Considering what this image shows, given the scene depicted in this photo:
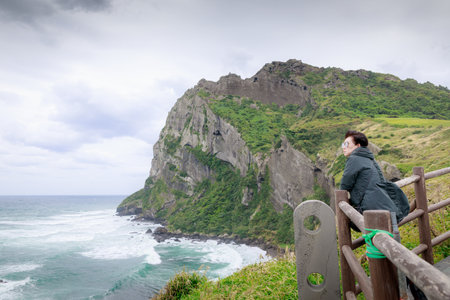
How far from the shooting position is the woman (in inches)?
112

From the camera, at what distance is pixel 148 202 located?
98.1 metres

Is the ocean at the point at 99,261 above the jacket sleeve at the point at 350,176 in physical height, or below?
below

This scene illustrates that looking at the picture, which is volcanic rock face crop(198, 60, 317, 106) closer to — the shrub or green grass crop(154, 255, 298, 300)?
the shrub

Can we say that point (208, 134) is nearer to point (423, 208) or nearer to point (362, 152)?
point (423, 208)

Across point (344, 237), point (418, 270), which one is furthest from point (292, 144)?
point (418, 270)

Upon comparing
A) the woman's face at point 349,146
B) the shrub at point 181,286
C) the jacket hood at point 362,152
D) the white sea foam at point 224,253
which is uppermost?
the woman's face at point 349,146

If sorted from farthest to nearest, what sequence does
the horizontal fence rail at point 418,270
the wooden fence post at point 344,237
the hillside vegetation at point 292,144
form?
the hillside vegetation at point 292,144
the wooden fence post at point 344,237
the horizontal fence rail at point 418,270

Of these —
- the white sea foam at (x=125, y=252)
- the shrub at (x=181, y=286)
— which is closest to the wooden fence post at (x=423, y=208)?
the shrub at (x=181, y=286)

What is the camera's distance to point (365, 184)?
9.59 ft

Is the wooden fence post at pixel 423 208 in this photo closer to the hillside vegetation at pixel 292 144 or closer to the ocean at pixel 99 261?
the hillside vegetation at pixel 292 144

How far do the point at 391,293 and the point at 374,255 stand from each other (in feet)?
0.79

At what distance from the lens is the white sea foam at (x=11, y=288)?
28.0m

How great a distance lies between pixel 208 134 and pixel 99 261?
52.0 m

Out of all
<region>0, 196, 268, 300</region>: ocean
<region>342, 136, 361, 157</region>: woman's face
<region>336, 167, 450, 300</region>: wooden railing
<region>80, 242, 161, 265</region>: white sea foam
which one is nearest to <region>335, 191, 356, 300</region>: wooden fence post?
<region>336, 167, 450, 300</region>: wooden railing
